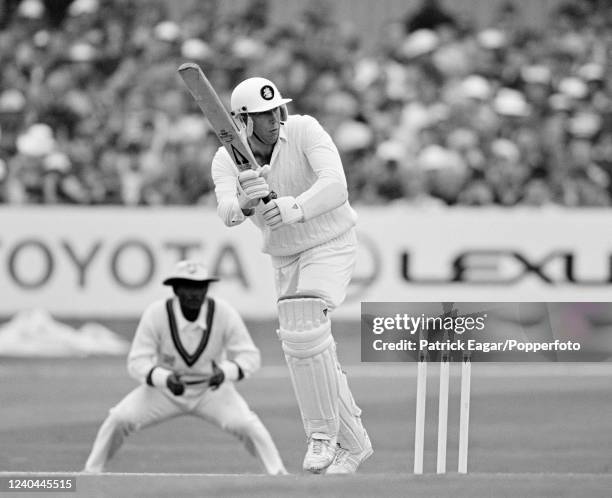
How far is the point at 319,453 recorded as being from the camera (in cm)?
748

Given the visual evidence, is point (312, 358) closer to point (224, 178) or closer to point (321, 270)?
point (321, 270)

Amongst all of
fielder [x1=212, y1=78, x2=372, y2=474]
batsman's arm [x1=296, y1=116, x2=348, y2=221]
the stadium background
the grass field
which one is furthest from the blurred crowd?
batsman's arm [x1=296, y1=116, x2=348, y2=221]

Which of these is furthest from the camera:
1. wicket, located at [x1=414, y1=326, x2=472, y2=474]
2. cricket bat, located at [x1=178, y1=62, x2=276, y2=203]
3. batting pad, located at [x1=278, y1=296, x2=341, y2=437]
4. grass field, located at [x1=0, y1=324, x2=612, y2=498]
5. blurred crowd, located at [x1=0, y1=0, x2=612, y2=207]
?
blurred crowd, located at [x1=0, y1=0, x2=612, y2=207]

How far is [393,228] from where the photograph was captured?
14.8 metres

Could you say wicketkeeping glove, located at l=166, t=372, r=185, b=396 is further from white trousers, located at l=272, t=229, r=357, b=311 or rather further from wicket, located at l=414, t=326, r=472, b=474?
wicket, located at l=414, t=326, r=472, b=474

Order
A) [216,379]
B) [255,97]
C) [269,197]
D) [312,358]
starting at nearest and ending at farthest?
[269,197], [255,97], [312,358], [216,379]

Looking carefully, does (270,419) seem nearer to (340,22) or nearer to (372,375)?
(372,375)

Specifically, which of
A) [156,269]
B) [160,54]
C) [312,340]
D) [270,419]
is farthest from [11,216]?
[312,340]

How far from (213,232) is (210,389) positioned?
5.26m

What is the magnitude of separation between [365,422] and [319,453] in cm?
393

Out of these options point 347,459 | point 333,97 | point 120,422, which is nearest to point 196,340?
point 120,422

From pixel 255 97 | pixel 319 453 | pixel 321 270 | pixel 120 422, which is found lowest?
pixel 319 453

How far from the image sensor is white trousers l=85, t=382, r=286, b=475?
9.34 meters

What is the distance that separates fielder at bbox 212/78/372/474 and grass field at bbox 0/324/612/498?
57 cm
